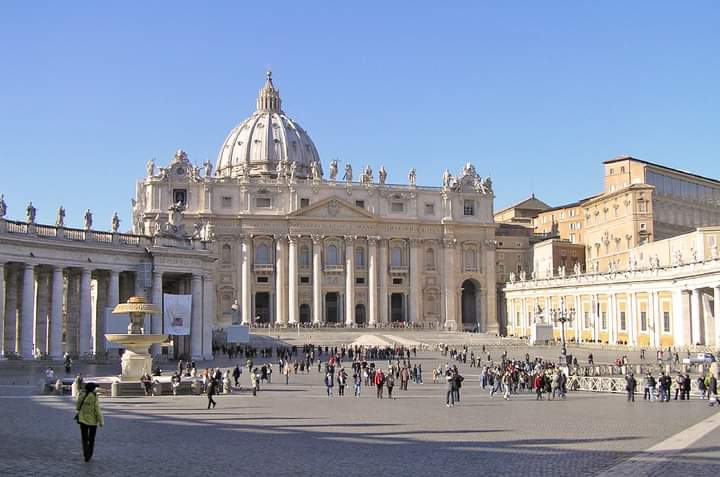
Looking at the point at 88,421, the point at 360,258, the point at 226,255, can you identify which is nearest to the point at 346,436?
the point at 88,421

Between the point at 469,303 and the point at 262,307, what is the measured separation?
83.5 ft

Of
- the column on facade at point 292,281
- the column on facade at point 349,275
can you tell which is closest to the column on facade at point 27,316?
the column on facade at point 292,281

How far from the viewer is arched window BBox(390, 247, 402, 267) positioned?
10274cm

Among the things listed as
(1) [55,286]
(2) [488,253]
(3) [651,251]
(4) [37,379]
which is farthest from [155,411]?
(2) [488,253]

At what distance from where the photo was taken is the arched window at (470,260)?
Answer: 105 metres

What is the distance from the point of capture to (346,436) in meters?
19.2

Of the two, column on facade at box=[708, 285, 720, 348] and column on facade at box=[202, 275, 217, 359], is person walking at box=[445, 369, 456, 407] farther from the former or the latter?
column on facade at box=[708, 285, 720, 348]

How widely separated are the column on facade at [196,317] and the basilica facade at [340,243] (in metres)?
42.1

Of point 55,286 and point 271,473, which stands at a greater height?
point 55,286

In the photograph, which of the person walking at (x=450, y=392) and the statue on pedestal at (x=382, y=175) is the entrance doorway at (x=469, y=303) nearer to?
the statue on pedestal at (x=382, y=175)

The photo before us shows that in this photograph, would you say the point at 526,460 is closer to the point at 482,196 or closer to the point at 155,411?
the point at 155,411

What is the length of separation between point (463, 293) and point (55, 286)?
2752 inches

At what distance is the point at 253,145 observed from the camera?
12719 centimetres

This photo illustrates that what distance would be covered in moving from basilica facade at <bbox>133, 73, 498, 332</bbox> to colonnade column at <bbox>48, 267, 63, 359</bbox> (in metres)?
47.5
